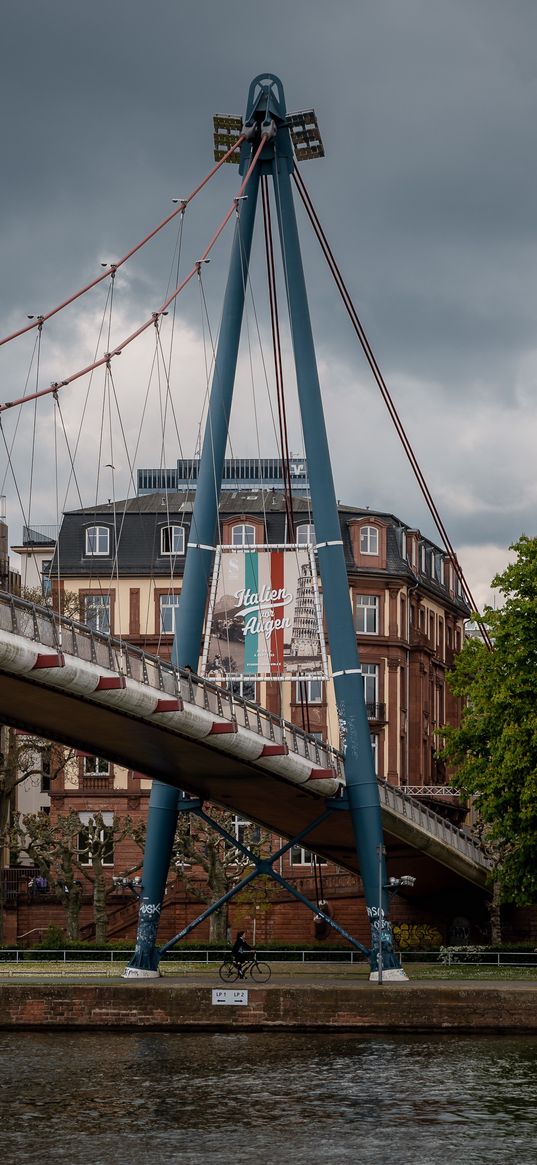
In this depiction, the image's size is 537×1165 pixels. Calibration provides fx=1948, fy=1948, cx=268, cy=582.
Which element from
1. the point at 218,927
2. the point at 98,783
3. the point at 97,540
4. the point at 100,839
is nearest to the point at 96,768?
the point at 98,783

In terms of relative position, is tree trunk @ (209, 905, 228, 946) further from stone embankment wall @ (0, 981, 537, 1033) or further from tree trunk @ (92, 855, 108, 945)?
stone embankment wall @ (0, 981, 537, 1033)

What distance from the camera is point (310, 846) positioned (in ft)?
217

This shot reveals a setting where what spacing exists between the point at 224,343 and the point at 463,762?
1815 cm

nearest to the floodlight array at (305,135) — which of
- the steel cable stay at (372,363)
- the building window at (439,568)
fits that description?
the steel cable stay at (372,363)

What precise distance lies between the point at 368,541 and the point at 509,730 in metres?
30.1

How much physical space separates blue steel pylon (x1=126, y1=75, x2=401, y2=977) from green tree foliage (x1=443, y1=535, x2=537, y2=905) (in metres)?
6.21

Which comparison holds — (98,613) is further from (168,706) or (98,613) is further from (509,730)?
(168,706)

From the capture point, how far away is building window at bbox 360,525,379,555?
89.9 meters

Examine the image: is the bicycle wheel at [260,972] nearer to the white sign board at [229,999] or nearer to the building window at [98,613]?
the white sign board at [229,999]

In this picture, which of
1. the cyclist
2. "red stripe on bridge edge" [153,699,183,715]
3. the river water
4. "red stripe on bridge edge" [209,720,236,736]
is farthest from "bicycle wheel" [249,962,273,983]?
"red stripe on bridge edge" [153,699,183,715]

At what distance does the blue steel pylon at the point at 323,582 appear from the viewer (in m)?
55.4

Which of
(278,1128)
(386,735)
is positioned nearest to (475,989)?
(278,1128)

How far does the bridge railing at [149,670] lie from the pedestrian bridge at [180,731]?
0.12ft

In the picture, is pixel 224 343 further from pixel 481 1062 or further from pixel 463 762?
pixel 481 1062
